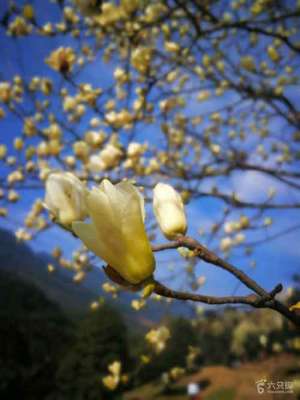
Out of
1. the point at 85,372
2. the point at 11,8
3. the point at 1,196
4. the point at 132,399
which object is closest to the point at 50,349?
the point at 85,372

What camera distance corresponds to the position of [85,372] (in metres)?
13.4

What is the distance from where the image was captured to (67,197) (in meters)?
0.67

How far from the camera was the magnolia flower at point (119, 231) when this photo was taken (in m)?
0.53

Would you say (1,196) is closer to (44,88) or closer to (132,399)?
(44,88)

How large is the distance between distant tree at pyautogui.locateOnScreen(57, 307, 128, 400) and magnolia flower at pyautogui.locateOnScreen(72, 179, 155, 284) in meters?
13.6

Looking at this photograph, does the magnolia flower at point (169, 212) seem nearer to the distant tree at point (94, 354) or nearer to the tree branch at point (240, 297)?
the tree branch at point (240, 297)

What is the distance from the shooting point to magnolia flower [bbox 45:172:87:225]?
0.65 m

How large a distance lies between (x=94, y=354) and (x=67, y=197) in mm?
14055

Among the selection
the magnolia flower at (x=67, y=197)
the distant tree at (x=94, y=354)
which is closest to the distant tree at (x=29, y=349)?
the distant tree at (x=94, y=354)

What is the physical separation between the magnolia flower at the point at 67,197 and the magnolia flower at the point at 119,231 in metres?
0.11
